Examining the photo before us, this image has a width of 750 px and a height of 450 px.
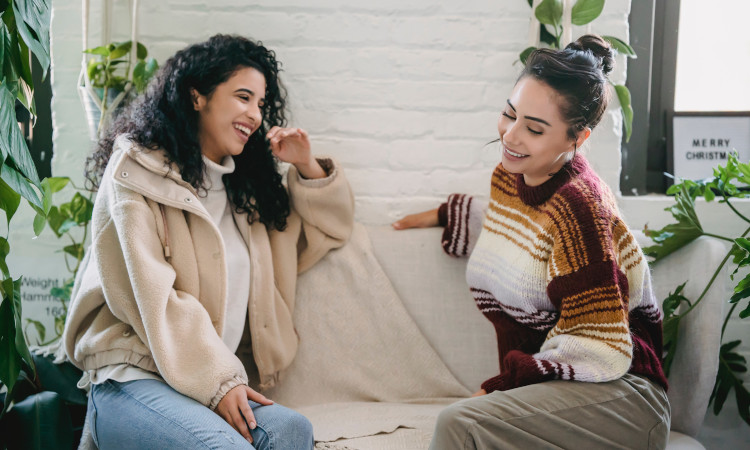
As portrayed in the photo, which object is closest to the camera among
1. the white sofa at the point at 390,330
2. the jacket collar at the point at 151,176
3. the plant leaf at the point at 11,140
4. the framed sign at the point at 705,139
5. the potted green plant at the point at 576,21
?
the plant leaf at the point at 11,140

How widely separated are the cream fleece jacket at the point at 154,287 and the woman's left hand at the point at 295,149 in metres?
0.26

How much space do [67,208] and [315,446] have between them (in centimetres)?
101

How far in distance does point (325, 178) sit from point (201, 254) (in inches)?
15.1

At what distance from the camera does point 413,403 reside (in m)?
1.69

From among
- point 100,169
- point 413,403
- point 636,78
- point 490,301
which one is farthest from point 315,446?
point 636,78

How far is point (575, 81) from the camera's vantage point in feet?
4.31

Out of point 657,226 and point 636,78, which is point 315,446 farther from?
point 636,78

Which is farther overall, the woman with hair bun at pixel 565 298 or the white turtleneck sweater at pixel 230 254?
the white turtleneck sweater at pixel 230 254

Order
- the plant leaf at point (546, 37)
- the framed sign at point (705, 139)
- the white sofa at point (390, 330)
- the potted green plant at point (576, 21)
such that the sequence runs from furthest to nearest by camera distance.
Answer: the framed sign at point (705, 139)
the plant leaf at point (546, 37)
the potted green plant at point (576, 21)
the white sofa at point (390, 330)

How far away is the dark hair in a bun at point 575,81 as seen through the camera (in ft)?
4.31

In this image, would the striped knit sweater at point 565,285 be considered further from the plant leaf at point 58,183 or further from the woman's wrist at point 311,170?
the plant leaf at point 58,183

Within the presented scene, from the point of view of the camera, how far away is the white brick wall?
75.2 inches

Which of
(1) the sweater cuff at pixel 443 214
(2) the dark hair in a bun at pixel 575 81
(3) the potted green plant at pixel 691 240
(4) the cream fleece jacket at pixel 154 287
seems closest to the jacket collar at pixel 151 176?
(4) the cream fleece jacket at pixel 154 287

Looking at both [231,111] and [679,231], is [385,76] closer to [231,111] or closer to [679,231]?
[231,111]
